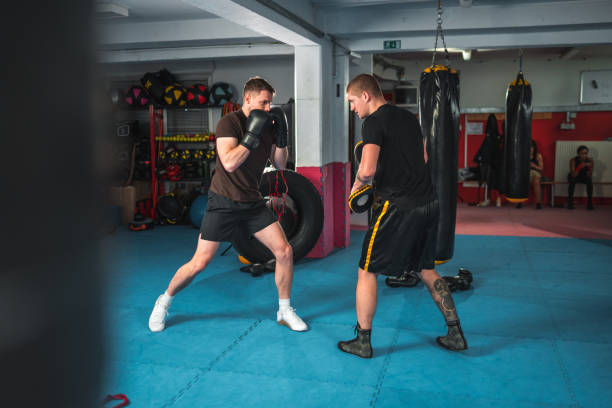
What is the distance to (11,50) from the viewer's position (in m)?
0.25

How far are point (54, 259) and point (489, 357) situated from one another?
3.30m

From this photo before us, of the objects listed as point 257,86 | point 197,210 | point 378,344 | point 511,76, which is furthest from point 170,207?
point 511,76

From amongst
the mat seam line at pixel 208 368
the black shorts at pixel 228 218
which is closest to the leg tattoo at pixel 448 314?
the black shorts at pixel 228 218

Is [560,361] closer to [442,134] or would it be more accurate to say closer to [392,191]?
[392,191]

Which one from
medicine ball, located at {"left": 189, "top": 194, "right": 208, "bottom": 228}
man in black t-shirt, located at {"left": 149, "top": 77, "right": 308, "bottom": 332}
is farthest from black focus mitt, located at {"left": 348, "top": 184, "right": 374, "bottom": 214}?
medicine ball, located at {"left": 189, "top": 194, "right": 208, "bottom": 228}

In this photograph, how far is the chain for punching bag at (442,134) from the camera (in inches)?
151

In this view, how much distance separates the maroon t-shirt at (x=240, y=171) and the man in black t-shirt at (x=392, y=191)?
0.77 meters

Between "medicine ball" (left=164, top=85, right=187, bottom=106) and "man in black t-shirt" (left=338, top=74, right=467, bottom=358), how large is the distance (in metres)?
5.56

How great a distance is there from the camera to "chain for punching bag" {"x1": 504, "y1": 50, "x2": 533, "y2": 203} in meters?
5.43

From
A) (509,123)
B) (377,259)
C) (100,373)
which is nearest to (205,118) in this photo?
(509,123)

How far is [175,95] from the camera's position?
26.7 ft

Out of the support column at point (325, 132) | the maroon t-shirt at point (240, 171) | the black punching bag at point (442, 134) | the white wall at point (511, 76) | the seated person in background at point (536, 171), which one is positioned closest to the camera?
the maroon t-shirt at point (240, 171)

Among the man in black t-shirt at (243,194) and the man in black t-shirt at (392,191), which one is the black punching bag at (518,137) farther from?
the man in black t-shirt at (243,194)

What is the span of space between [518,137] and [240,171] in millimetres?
3359
